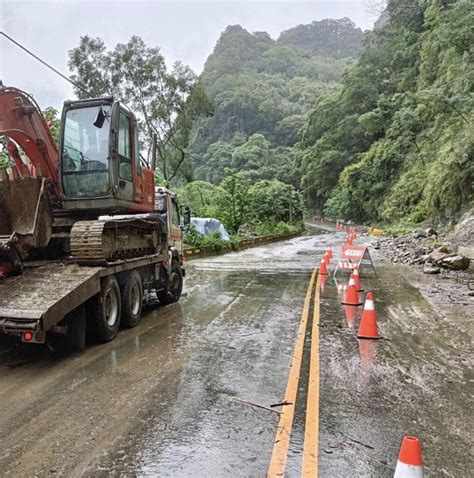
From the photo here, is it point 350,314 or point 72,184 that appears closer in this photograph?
point 72,184

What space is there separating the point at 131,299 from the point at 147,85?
3015 centimetres

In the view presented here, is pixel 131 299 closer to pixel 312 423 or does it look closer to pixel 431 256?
pixel 312 423

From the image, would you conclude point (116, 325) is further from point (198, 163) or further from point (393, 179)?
point (198, 163)

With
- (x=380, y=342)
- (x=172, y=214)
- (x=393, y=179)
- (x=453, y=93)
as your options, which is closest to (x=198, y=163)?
(x=393, y=179)

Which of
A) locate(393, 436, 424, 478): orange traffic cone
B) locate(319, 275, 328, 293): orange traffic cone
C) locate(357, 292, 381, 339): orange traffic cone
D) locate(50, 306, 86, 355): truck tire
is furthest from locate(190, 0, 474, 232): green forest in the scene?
locate(393, 436, 424, 478): orange traffic cone

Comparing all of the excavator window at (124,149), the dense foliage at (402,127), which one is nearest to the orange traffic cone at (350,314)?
the excavator window at (124,149)

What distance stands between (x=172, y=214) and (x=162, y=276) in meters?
2.27

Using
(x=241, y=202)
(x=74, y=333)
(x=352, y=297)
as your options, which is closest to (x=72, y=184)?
(x=74, y=333)

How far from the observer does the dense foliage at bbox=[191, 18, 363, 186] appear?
83312 mm

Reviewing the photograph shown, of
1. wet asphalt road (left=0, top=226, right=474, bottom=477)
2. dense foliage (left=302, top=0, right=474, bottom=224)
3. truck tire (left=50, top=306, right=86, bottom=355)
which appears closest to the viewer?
wet asphalt road (left=0, top=226, right=474, bottom=477)

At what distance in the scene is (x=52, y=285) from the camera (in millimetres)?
6625

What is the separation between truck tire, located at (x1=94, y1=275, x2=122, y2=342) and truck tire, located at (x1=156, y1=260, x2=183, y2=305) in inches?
121

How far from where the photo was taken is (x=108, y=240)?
7742mm

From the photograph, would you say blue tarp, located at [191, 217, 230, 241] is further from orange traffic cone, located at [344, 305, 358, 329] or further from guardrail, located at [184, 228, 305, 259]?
orange traffic cone, located at [344, 305, 358, 329]
